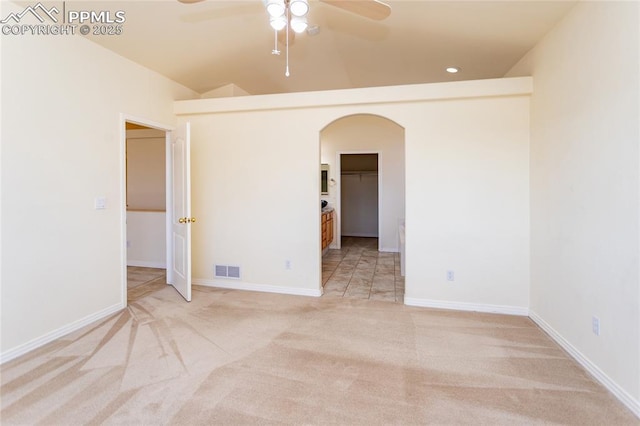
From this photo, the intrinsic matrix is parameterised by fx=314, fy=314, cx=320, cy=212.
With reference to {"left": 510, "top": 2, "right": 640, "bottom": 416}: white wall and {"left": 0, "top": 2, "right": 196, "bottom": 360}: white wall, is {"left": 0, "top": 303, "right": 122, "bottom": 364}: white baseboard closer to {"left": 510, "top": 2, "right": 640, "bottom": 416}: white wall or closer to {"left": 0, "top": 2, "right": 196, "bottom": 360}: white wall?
{"left": 0, "top": 2, "right": 196, "bottom": 360}: white wall

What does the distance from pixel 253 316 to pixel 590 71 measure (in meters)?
3.43

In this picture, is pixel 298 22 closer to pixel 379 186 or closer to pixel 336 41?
pixel 336 41

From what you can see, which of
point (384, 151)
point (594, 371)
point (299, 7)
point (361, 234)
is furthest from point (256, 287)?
point (361, 234)

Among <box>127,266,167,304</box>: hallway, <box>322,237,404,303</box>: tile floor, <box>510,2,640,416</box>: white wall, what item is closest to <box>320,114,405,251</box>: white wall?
<box>322,237,404,303</box>: tile floor

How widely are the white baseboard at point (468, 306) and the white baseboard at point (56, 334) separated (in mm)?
3131

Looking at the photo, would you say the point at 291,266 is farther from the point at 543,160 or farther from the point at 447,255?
the point at 543,160

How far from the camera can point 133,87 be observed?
11.3 feet

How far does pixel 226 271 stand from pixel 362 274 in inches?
78.9

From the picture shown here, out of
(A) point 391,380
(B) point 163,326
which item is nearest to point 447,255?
(A) point 391,380

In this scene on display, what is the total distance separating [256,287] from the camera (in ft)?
13.2

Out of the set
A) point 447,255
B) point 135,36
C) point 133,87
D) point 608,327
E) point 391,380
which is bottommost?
point 391,380

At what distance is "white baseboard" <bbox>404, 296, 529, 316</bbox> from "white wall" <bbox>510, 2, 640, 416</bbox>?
24cm

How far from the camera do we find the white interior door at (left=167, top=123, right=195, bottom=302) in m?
3.58

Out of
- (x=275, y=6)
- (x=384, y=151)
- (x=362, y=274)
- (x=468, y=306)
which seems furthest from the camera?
(x=384, y=151)
